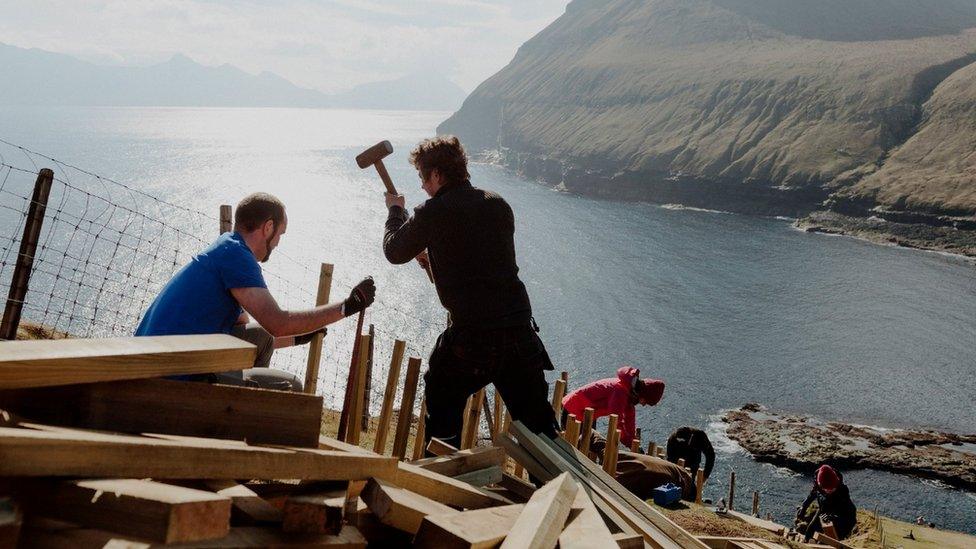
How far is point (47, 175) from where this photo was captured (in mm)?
8508

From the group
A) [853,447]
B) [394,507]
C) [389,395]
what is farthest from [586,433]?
[853,447]

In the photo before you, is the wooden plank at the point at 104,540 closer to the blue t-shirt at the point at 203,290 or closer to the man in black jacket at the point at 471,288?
the blue t-shirt at the point at 203,290

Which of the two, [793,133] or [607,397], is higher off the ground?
[793,133]

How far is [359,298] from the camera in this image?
4762 mm

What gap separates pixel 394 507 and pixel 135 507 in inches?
43.3

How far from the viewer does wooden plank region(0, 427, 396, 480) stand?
2283 millimetres

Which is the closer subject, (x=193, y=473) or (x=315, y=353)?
(x=193, y=473)

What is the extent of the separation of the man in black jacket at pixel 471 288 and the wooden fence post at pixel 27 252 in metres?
5.39

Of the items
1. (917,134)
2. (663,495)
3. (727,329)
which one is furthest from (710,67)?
(663,495)

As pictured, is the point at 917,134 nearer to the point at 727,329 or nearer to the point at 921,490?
the point at 727,329

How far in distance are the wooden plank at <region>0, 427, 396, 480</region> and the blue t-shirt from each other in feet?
4.83

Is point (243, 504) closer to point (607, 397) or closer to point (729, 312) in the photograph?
point (607, 397)

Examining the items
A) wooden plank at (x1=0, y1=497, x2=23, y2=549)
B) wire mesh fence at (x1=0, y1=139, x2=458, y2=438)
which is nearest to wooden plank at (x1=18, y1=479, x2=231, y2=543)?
wooden plank at (x1=0, y1=497, x2=23, y2=549)

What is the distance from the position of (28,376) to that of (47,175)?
6.90m
